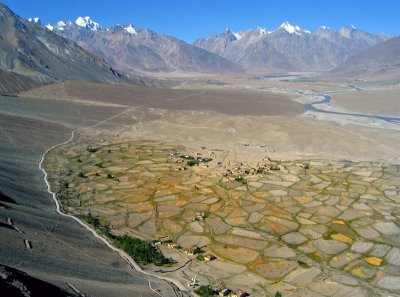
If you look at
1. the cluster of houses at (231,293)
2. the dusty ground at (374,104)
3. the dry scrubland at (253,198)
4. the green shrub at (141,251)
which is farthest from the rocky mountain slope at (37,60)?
the cluster of houses at (231,293)

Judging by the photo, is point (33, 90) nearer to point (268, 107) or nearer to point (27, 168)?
point (268, 107)

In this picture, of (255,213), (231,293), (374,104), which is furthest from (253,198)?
(374,104)

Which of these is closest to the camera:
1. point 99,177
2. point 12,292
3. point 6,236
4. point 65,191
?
point 12,292

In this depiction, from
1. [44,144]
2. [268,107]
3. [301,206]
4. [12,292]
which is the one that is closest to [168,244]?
[301,206]

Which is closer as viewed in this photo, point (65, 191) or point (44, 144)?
point (65, 191)

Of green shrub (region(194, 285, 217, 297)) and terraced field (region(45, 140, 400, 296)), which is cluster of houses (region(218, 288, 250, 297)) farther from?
terraced field (region(45, 140, 400, 296))

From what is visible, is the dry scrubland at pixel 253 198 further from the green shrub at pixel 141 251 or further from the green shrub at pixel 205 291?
the green shrub at pixel 205 291
